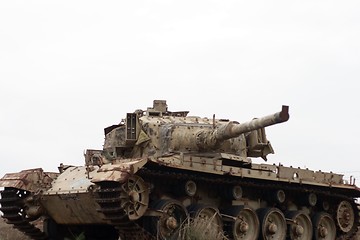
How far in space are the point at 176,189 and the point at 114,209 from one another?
225cm

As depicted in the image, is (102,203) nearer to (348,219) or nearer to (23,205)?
(23,205)

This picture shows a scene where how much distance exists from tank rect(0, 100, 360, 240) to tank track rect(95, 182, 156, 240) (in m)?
0.02

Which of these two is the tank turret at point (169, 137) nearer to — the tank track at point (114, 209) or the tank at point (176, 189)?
the tank at point (176, 189)

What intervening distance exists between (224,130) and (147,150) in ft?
6.95

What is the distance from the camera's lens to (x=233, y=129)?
55.8 ft

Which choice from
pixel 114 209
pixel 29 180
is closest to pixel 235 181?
pixel 114 209

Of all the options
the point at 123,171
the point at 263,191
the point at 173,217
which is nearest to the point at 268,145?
the point at 263,191

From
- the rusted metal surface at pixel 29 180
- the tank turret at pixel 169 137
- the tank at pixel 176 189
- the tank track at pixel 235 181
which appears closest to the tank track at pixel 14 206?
the tank at pixel 176 189

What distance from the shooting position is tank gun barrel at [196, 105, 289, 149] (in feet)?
51.5

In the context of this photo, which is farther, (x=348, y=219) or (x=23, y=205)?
(x=348, y=219)

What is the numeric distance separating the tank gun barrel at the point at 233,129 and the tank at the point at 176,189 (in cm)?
3

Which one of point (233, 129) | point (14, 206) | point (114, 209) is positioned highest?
point (233, 129)

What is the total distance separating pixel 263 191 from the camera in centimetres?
1920

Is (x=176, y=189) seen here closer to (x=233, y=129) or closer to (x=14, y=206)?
(x=233, y=129)
